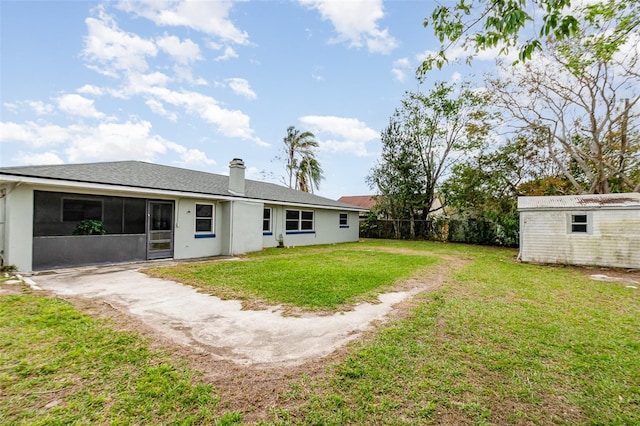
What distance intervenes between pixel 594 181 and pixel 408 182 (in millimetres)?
10317

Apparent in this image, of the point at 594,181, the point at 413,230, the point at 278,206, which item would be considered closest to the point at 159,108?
the point at 278,206

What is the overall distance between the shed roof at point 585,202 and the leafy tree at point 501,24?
9279 mm

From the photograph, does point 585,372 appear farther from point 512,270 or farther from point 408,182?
point 408,182

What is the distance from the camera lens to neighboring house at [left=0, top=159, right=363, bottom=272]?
730cm

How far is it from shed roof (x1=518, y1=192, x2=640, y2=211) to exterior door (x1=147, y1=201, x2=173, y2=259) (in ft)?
44.8

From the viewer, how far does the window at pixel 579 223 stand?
35.5ft

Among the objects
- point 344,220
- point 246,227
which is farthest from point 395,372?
point 344,220

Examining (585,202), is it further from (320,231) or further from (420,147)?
(420,147)

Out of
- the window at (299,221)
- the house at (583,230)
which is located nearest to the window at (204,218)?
the window at (299,221)

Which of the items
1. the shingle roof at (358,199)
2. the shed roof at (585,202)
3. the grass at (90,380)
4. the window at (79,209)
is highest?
the shingle roof at (358,199)

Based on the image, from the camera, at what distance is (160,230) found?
34.2ft

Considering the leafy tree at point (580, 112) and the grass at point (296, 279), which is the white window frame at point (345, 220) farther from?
the leafy tree at point (580, 112)

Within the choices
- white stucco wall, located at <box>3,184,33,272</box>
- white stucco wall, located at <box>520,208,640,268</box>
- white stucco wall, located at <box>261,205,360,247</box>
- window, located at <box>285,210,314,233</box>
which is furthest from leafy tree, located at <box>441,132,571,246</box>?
white stucco wall, located at <box>3,184,33,272</box>

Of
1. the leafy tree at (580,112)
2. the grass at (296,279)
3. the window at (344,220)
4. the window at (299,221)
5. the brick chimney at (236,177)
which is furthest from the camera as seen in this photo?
the window at (344,220)
